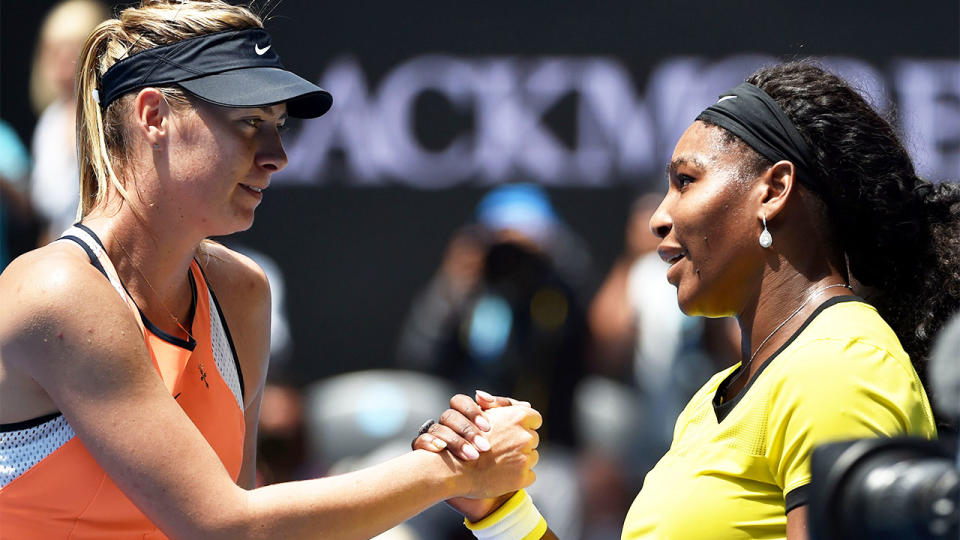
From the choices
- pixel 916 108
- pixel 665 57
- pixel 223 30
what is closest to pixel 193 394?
pixel 223 30

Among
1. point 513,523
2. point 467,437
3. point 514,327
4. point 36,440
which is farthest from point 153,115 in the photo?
point 514,327

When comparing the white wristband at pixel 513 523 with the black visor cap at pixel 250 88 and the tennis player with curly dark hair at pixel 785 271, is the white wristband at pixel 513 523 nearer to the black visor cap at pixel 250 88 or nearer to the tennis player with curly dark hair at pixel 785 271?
the tennis player with curly dark hair at pixel 785 271

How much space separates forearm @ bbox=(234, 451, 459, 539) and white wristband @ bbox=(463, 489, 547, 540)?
0.26 meters

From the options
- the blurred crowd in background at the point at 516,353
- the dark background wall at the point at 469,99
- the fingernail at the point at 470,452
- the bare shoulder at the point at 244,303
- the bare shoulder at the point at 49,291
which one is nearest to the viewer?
the bare shoulder at the point at 49,291

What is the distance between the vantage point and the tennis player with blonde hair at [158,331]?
2.11 metres

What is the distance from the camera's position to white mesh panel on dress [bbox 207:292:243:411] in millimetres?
2467

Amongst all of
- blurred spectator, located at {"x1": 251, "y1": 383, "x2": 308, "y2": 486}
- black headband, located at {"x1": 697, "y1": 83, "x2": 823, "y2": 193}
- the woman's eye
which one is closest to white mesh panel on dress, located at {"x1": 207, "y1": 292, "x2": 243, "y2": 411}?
the woman's eye

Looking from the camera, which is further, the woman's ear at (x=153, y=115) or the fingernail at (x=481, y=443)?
the fingernail at (x=481, y=443)

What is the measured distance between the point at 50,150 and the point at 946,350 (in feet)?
17.0

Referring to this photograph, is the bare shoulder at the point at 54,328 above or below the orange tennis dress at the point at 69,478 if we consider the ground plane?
above

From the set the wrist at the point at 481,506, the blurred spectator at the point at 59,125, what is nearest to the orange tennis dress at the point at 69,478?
the wrist at the point at 481,506

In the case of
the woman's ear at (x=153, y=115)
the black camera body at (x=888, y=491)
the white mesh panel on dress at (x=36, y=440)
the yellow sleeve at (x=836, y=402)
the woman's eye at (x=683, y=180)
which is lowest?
the white mesh panel on dress at (x=36, y=440)

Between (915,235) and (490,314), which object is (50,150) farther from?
(915,235)

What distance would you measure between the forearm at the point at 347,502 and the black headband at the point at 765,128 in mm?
930
